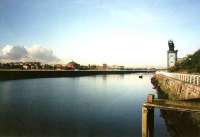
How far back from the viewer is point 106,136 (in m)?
14.7

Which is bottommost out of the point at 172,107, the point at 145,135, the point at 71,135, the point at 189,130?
the point at 71,135

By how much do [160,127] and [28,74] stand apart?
77.0 m

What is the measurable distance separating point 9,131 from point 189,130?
12014 millimetres

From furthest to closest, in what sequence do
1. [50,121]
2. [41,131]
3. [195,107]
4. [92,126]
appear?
1. [50,121]
2. [92,126]
3. [41,131]
4. [195,107]

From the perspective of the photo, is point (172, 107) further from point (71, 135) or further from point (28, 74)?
point (28, 74)

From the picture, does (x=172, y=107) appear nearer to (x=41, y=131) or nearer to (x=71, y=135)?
(x=71, y=135)

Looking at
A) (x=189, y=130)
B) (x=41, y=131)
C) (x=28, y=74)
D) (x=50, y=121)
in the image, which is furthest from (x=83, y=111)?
(x=28, y=74)

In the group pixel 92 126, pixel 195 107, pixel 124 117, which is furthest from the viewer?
pixel 124 117

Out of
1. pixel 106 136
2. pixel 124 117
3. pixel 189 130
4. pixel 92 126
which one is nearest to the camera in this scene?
pixel 189 130

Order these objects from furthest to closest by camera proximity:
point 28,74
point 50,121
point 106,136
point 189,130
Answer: point 28,74 → point 50,121 → point 106,136 → point 189,130

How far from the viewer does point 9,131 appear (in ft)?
52.0

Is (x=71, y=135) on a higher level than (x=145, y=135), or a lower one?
lower

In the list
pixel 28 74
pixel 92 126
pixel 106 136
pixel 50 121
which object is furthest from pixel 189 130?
pixel 28 74

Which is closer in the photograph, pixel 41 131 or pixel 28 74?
pixel 41 131
